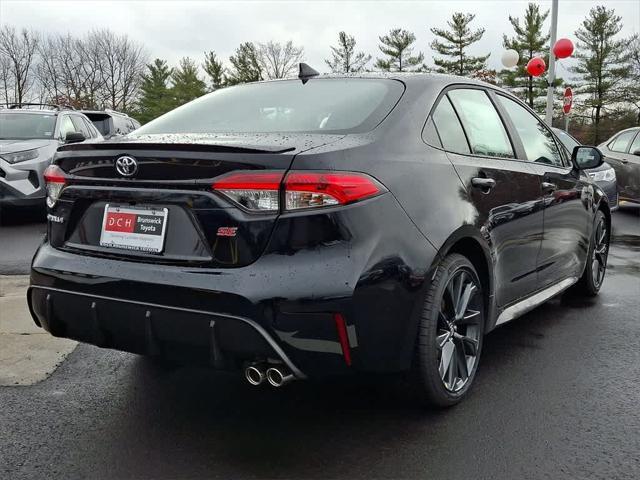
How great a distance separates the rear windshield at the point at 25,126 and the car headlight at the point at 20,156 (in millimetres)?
626

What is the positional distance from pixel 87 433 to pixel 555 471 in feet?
6.27

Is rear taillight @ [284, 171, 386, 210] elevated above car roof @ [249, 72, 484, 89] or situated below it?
below

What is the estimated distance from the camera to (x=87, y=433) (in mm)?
2754

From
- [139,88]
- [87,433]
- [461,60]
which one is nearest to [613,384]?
[87,433]

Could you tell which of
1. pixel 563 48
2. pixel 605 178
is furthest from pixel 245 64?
pixel 605 178

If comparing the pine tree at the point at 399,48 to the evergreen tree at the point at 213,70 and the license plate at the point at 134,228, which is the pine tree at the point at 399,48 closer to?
the evergreen tree at the point at 213,70

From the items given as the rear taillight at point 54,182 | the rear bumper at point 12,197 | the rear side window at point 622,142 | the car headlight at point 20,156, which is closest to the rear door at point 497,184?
the rear taillight at point 54,182

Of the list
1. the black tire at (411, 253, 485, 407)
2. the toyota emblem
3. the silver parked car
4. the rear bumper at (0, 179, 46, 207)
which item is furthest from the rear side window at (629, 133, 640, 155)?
the toyota emblem

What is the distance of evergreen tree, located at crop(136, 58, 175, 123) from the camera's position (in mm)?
60938

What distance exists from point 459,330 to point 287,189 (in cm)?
123

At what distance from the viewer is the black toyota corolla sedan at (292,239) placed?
7.75 feet

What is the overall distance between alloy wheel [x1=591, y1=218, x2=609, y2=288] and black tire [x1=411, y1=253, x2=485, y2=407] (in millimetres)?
2321

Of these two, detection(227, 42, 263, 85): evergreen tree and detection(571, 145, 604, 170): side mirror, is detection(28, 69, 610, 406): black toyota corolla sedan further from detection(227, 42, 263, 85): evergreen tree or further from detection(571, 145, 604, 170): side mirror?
detection(227, 42, 263, 85): evergreen tree

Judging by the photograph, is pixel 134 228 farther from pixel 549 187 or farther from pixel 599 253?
pixel 599 253
